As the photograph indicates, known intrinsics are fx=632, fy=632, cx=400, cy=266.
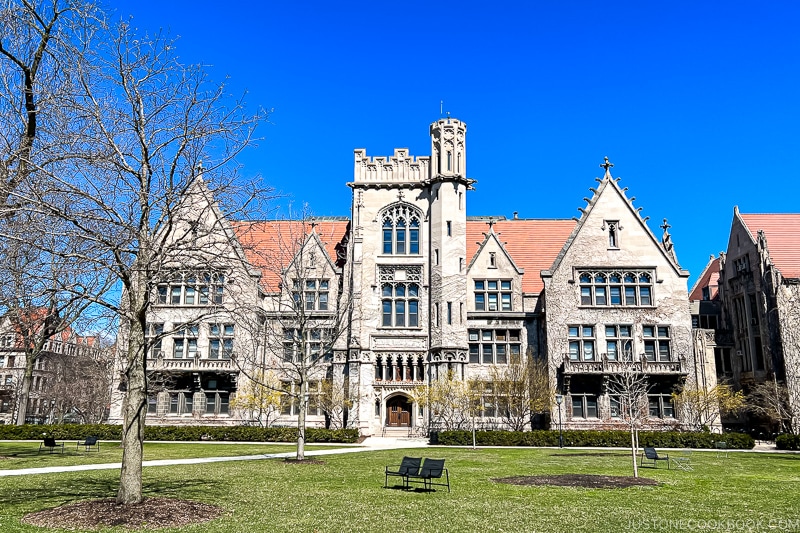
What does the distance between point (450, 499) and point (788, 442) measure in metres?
27.7

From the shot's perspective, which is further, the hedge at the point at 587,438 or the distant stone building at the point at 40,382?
the distant stone building at the point at 40,382

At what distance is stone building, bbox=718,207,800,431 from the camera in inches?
1591

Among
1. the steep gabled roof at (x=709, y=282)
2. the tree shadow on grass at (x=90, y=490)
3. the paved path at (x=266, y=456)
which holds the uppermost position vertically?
the steep gabled roof at (x=709, y=282)

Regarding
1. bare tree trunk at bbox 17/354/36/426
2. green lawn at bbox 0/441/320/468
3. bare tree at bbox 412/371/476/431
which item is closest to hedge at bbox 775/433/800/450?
bare tree at bbox 412/371/476/431

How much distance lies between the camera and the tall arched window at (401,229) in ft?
151

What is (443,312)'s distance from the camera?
4309 cm

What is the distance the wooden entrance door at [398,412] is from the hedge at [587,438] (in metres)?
6.52

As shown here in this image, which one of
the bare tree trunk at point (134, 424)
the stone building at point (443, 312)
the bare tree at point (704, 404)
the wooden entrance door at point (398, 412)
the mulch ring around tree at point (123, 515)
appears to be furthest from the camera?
the wooden entrance door at point (398, 412)

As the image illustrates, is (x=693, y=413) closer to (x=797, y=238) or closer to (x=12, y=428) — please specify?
(x=797, y=238)

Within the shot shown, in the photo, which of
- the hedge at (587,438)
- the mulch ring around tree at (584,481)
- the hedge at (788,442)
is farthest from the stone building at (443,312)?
the mulch ring around tree at (584,481)

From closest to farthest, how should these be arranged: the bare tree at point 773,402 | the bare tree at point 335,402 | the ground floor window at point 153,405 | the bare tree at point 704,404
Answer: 1. the bare tree at point 773,402
2. the bare tree at point 704,404
3. the bare tree at point 335,402
4. the ground floor window at point 153,405

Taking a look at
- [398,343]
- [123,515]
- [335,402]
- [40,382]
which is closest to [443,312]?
[398,343]

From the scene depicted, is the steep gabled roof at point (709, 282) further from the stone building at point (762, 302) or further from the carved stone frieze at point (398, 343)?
the carved stone frieze at point (398, 343)

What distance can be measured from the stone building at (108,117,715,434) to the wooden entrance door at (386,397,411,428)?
0.08 meters
